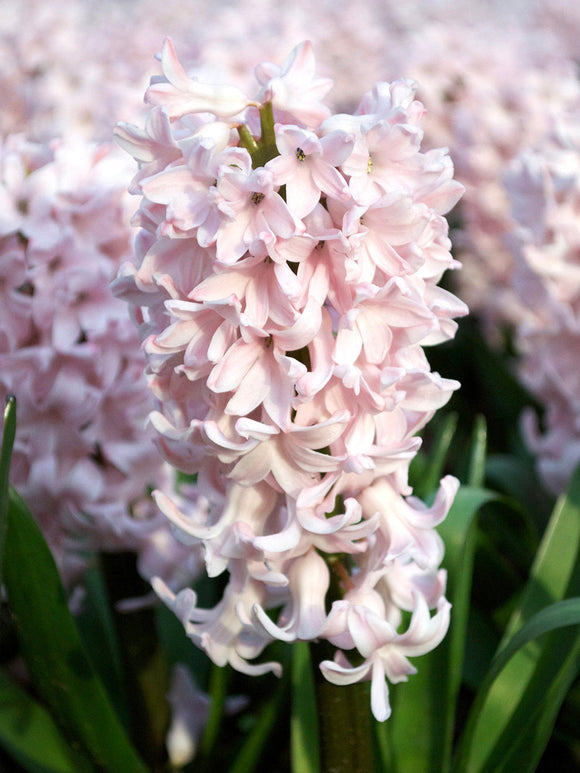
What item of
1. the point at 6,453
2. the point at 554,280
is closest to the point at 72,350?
the point at 6,453

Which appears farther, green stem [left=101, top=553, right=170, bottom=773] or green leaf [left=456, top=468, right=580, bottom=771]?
green stem [left=101, top=553, right=170, bottom=773]

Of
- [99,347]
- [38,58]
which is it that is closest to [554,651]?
[99,347]

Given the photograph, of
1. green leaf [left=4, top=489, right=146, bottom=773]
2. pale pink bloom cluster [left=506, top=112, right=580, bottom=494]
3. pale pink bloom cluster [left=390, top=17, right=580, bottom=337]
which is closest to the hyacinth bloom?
green leaf [left=4, top=489, right=146, bottom=773]

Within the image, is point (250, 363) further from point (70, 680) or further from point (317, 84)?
point (70, 680)

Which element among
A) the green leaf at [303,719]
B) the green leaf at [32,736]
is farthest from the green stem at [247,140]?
→ the green leaf at [32,736]

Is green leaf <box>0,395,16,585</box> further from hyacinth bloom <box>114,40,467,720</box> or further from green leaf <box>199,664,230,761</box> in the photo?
green leaf <box>199,664,230,761</box>

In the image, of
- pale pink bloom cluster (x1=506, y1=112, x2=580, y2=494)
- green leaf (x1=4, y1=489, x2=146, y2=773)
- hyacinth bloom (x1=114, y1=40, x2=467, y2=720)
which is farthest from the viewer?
pale pink bloom cluster (x1=506, y1=112, x2=580, y2=494)

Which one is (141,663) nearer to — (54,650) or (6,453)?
(54,650)
